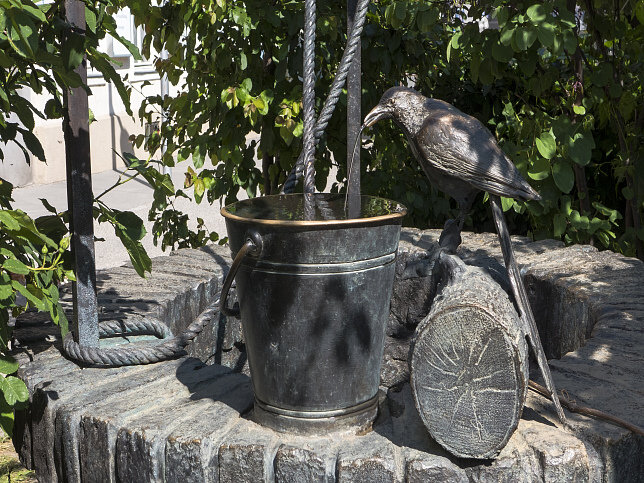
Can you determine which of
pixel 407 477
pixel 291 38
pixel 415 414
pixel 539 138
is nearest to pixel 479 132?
pixel 415 414

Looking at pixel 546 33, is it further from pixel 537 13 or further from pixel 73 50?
pixel 73 50

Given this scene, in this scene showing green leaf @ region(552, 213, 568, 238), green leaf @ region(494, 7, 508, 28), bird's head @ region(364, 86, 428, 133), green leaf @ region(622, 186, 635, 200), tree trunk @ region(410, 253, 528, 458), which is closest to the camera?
tree trunk @ region(410, 253, 528, 458)

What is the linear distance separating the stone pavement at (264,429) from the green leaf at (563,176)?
708mm

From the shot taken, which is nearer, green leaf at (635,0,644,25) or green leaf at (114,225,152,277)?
green leaf at (114,225,152,277)

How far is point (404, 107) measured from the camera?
270cm

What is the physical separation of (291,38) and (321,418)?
2563 mm

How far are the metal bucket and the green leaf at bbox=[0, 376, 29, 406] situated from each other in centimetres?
61

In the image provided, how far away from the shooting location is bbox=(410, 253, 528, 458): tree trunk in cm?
227

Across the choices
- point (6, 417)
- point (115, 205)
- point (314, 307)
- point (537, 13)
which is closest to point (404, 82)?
point (537, 13)

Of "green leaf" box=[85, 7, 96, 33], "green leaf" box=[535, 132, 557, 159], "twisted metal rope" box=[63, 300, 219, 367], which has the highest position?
"green leaf" box=[85, 7, 96, 33]

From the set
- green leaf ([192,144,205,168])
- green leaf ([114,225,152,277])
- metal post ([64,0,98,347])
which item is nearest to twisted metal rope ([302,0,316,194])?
green leaf ([114,225,152,277])

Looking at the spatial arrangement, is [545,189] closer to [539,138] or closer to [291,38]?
[539,138]

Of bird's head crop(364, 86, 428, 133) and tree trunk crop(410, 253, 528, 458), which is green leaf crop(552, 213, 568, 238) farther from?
tree trunk crop(410, 253, 528, 458)

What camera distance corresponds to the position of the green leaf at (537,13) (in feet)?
12.6
